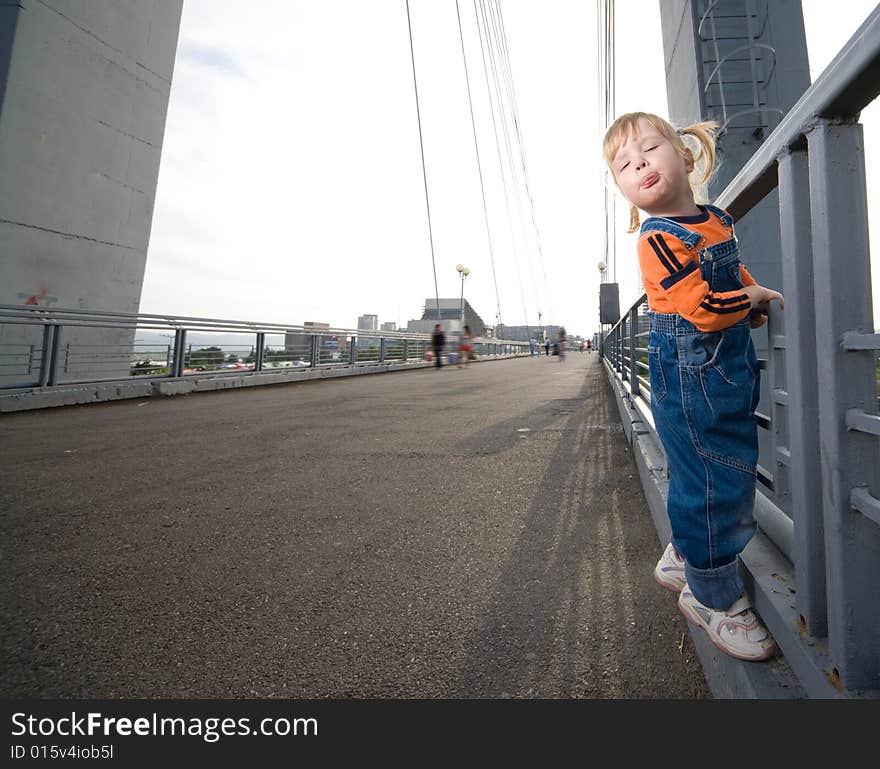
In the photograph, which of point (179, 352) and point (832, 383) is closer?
point (832, 383)

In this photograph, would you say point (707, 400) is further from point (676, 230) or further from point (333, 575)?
point (333, 575)

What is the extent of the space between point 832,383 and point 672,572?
77 cm

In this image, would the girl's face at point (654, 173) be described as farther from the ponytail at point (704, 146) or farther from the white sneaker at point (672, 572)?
the white sneaker at point (672, 572)

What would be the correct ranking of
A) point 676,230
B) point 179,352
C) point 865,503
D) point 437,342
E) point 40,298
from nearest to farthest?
point 865,503
point 676,230
point 179,352
point 40,298
point 437,342

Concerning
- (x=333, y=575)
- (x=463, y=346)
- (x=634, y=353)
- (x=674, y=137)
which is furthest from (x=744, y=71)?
(x=463, y=346)

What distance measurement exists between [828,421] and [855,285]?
0.79 feet

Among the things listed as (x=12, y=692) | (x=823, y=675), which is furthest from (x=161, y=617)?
(x=823, y=675)

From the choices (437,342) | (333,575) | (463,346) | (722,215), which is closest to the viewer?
(722,215)

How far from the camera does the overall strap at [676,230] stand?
1.10 meters

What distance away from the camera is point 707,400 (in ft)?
3.48

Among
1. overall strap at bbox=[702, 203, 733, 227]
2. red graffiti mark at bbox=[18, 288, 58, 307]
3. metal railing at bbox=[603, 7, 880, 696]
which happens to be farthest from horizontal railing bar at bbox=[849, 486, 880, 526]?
red graffiti mark at bbox=[18, 288, 58, 307]

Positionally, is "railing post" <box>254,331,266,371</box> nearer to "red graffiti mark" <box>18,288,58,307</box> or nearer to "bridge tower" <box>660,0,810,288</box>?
"red graffiti mark" <box>18,288,58,307</box>

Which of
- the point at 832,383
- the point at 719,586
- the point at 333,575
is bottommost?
the point at 333,575

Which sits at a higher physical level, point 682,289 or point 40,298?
point 40,298
